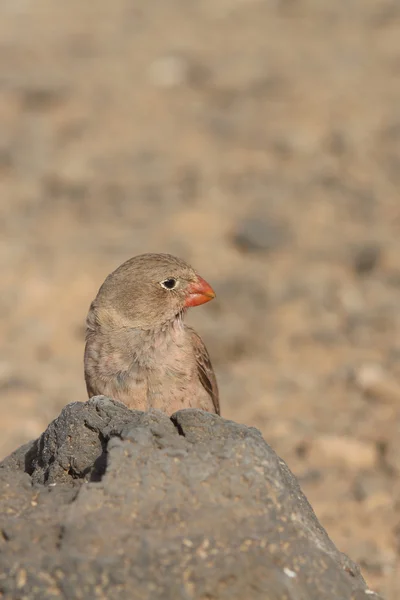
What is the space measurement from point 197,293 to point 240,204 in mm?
6202

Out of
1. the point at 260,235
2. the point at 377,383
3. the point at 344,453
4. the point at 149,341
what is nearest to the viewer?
the point at 149,341

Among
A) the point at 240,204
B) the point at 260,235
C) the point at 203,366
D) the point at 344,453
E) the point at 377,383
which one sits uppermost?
the point at 240,204

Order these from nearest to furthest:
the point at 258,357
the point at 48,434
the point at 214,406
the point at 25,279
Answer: the point at 48,434 < the point at 214,406 < the point at 258,357 < the point at 25,279

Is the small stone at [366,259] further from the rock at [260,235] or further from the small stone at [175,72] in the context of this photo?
the small stone at [175,72]

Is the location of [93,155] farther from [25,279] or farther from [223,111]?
[25,279]

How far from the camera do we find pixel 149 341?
18.0 feet

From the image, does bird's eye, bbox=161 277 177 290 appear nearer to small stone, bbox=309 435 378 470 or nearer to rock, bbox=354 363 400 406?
small stone, bbox=309 435 378 470

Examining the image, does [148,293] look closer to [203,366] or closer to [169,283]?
[169,283]

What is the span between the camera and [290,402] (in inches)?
338

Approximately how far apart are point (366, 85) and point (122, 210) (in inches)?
181

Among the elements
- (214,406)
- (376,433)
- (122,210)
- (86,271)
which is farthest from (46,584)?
(122,210)

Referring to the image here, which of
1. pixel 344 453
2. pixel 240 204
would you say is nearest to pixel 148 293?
pixel 344 453

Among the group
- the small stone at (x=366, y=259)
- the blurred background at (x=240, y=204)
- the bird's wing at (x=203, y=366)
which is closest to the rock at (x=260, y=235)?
the blurred background at (x=240, y=204)

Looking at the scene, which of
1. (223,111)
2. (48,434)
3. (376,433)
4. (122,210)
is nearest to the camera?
(48,434)
